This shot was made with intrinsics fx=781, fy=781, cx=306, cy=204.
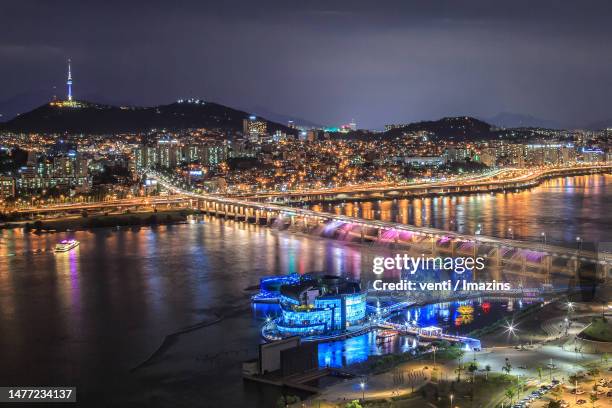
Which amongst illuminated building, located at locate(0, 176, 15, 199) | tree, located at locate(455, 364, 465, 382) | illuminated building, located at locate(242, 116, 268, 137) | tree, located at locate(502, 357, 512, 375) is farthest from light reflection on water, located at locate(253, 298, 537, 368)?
illuminated building, located at locate(242, 116, 268, 137)

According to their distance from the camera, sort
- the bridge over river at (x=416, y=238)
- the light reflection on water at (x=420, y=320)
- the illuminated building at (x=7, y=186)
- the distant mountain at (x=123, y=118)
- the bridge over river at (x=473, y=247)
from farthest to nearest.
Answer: the distant mountain at (x=123, y=118) → the illuminated building at (x=7, y=186) → the bridge over river at (x=416, y=238) → the bridge over river at (x=473, y=247) → the light reflection on water at (x=420, y=320)

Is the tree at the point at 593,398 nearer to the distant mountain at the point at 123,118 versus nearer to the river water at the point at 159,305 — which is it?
the river water at the point at 159,305

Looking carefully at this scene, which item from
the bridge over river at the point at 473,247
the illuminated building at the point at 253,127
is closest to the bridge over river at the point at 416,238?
the bridge over river at the point at 473,247

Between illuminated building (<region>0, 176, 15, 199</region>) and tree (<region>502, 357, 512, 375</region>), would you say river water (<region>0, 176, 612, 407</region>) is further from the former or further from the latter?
illuminated building (<region>0, 176, 15, 199</region>)

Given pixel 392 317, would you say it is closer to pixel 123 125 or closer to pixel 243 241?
pixel 243 241

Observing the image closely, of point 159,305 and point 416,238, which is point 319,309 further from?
point 416,238

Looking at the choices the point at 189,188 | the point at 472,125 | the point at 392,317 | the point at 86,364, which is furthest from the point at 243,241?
the point at 472,125
